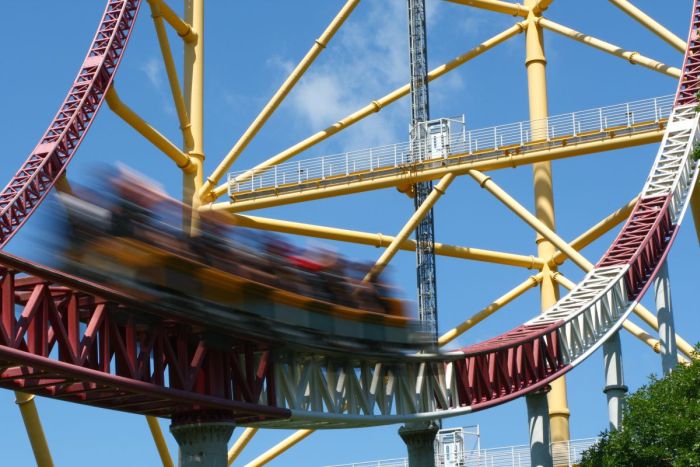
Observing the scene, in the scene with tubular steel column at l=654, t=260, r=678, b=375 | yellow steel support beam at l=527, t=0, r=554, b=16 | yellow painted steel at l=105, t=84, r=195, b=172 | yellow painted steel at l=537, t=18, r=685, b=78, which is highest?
yellow steel support beam at l=527, t=0, r=554, b=16

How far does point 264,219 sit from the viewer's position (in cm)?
2992

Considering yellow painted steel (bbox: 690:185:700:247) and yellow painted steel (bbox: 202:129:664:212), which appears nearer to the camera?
yellow painted steel (bbox: 202:129:664:212)

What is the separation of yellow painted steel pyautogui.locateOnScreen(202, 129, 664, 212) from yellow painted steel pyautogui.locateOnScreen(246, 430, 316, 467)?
4.87 m

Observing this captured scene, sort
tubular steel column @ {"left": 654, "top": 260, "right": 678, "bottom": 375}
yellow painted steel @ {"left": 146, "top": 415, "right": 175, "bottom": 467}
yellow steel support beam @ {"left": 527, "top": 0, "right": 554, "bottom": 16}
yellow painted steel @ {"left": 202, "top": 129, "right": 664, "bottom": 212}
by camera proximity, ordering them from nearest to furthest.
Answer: tubular steel column @ {"left": 654, "top": 260, "right": 678, "bottom": 375}
yellow painted steel @ {"left": 146, "top": 415, "right": 175, "bottom": 467}
yellow painted steel @ {"left": 202, "top": 129, "right": 664, "bottom": 212}
yellow steel support beam @ {"left": 527, "top": 0, "right": 554, "bottom": 16}

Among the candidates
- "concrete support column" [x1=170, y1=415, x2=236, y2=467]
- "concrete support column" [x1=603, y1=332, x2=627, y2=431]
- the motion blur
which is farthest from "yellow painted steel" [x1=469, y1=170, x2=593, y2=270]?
"concrete support column" [x1=170, y1=415, x2=236, y2=467]

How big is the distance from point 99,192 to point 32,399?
9168 mm

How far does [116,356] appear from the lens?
16.0m

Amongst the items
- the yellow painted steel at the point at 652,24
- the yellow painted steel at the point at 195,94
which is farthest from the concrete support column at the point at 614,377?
the yellow painted steel at the point at 195,94

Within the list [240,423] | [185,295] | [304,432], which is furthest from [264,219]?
[185,295]

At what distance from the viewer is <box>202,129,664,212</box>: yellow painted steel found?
27.5 m

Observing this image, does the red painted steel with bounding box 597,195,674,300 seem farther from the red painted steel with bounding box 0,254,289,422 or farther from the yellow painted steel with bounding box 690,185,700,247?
the red painted steel with bounding box 0,254,289,422

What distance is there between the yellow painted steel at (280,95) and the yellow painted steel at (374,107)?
0.30 m

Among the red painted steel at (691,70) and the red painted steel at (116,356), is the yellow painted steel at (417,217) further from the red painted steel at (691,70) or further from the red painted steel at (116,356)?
the red painted steel at (116,356)

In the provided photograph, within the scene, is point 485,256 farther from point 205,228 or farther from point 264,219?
point 205,228
